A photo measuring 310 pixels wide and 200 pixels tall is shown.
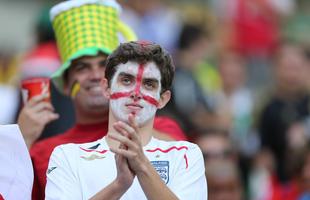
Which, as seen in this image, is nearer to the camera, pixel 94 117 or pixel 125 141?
pixel 125 141

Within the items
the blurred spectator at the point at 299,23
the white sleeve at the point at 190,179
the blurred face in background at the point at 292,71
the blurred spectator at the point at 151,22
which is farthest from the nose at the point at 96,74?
the blurred spectator at the point at 299,23

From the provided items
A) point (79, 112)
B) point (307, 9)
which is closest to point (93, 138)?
point (79, 112)

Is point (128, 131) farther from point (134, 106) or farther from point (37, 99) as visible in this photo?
point (37, 99)

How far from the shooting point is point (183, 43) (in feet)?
40.4

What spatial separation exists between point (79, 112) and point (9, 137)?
1.16 metres

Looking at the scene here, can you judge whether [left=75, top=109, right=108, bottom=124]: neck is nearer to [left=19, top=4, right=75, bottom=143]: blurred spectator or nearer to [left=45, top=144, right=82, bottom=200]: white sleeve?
[left=45, top=144, right=82, bottom=200]: white sleeve

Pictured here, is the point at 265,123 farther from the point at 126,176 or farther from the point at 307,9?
the point at 307,9

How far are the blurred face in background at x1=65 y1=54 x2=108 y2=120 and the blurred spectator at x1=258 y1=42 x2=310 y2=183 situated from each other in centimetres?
395

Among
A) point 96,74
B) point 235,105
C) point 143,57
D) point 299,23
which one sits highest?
point 143,57

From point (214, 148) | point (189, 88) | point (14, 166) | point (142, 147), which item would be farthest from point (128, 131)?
point (189, 88)

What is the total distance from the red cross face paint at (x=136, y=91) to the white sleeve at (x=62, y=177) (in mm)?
319

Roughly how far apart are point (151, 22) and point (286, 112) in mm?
1785

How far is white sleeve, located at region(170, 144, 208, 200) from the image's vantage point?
5762 mm

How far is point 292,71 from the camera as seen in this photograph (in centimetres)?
1204
